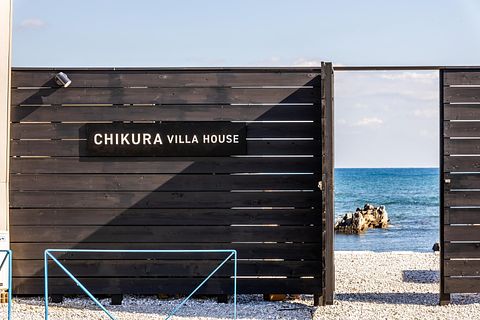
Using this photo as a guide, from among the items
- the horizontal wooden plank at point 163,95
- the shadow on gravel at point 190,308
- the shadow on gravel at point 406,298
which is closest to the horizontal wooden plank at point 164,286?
the shadow on gravel at point 190,308

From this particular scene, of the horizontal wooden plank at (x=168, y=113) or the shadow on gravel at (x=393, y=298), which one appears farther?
the shadow on gravel at (x=393, y=298)

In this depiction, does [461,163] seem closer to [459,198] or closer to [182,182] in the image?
[459,198]

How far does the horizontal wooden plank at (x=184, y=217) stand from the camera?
28.3 feet

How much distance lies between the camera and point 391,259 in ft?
41.7

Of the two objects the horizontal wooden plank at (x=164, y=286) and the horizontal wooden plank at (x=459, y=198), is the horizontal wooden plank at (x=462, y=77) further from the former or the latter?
the horizontal wooden plank at (x=164, y=286)

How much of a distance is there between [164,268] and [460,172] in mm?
3240

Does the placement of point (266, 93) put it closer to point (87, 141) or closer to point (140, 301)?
point (87, 141)

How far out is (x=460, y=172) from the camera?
8.68 m

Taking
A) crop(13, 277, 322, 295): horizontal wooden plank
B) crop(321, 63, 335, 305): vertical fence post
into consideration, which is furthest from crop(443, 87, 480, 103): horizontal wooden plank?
crop(13, 277, 322, 295): horizontal wooden plank

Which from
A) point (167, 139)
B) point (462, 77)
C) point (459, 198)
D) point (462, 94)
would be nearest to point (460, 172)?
point (459, 198)

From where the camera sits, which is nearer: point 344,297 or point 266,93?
point 266,93

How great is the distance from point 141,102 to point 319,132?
188 cm

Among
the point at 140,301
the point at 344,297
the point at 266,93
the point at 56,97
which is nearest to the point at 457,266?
the point at 344,297

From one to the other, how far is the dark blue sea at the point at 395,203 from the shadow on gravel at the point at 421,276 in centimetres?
1325
